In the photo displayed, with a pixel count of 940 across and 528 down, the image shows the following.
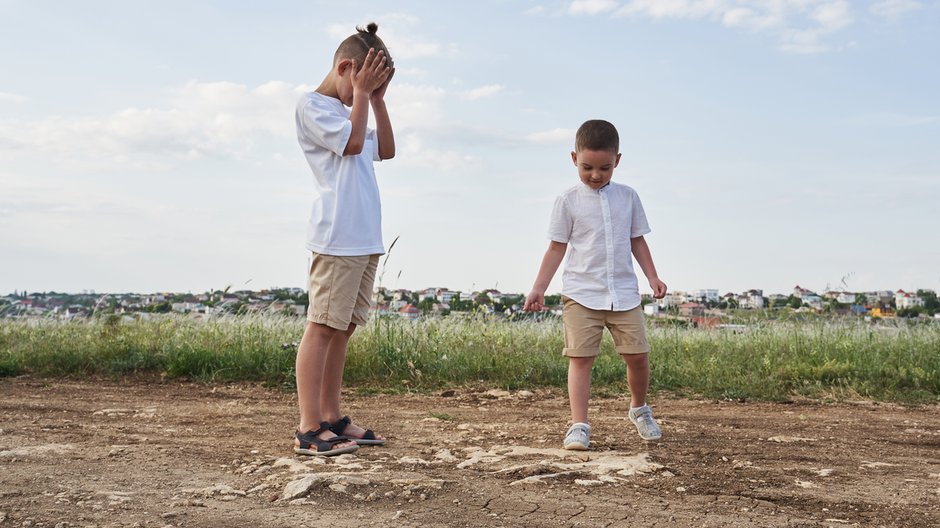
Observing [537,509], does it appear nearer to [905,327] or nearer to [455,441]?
[455,441]

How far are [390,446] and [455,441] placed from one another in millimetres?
348

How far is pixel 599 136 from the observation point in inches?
163

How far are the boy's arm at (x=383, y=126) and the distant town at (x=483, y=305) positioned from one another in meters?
3.58

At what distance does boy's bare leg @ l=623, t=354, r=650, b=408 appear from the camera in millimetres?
4309

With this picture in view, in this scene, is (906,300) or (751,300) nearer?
(751,300)

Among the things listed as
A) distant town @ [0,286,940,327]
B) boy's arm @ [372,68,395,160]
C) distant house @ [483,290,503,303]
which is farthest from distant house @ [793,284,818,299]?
boy's arm @ [372,68,395,160]

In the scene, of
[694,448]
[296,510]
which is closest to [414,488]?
[296,510]

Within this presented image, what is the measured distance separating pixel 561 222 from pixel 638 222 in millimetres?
412

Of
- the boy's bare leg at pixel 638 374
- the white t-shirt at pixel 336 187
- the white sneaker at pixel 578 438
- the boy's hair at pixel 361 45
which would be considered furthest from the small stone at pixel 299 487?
the boy's hair at pixel 361 45

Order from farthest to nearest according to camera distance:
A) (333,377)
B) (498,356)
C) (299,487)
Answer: (498,356) < (333,377) < (299,487)

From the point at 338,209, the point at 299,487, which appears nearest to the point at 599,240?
the point at 338,209

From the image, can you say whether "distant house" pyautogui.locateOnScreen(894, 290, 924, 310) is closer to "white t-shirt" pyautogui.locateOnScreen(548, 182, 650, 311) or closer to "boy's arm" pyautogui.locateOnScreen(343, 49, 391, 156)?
→ "white t-shirt" pyautogui.locateOnScreen(548, 182, 650, 311)

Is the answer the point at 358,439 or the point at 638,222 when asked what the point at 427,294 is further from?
the point at 358,439

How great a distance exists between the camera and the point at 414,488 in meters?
3.24
